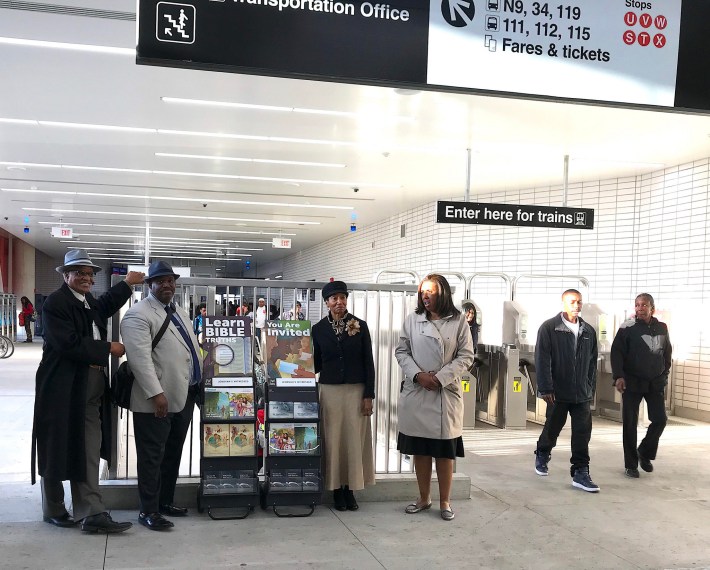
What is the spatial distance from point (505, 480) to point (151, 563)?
3.00 metres

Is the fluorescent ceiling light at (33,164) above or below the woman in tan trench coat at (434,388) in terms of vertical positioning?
above

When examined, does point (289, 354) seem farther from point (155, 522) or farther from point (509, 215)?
point (509, 215)

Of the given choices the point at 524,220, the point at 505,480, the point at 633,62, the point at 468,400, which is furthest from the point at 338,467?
the point at 524,220

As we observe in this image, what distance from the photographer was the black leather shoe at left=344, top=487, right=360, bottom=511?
4418 mm

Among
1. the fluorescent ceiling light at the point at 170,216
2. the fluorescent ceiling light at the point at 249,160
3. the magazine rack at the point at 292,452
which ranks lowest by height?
the magazine rack at the point at 292,452

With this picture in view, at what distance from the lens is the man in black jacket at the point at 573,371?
5246mm

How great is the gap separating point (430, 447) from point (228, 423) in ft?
4.13

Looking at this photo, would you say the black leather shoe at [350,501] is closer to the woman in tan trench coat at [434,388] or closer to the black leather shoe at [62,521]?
the woman in tan trench coat at [434,388]

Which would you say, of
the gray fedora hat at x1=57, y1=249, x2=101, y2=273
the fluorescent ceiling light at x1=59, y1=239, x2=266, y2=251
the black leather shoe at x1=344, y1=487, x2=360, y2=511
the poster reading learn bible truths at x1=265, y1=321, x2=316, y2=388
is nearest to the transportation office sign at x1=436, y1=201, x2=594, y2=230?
the poster reading learn bible truths at x1=265, y1=321, x2=316, y2=388

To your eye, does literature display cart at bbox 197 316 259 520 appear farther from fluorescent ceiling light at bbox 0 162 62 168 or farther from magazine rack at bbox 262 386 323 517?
fluorescent ceiling light at bbox 0 162 62 168

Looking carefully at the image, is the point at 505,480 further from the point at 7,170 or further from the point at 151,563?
the point at 7,170

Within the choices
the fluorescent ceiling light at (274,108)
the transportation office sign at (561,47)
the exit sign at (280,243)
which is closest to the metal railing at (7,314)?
the exit sign at (280,243)

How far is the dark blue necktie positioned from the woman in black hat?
30.3 inches

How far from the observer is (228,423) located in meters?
4.27
